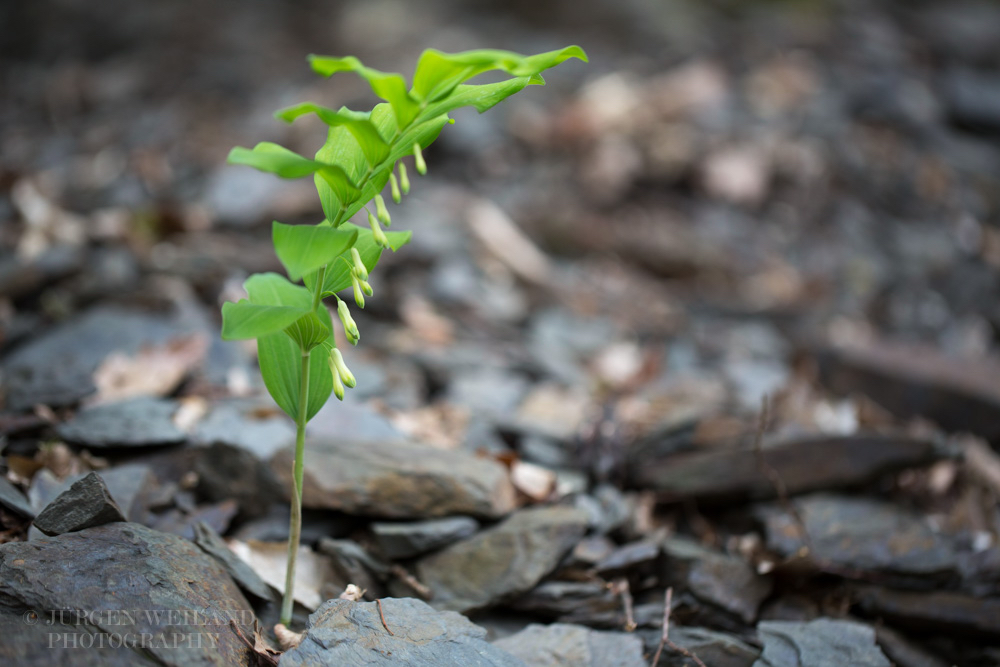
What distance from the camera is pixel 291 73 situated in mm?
6426

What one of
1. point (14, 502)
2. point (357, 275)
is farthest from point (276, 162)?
point (14, 502)

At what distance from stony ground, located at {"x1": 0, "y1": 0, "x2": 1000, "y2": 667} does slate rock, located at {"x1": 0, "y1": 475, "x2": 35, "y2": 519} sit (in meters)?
0.02

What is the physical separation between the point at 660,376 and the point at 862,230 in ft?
10.1

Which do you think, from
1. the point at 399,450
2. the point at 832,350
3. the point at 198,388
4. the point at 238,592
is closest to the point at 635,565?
the point at 399,450

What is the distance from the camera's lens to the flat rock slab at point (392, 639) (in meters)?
1.48

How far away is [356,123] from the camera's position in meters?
1.32

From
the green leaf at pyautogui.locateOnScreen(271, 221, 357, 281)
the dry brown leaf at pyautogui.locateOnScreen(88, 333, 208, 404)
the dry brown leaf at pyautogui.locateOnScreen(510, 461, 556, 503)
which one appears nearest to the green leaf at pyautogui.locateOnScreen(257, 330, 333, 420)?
the green leaf at pyautogui.locateOnScreen(271, 221, 357, 281)

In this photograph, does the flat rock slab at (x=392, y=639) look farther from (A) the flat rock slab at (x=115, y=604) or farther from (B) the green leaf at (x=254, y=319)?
(B) the green leaf at (x=254, y=319)

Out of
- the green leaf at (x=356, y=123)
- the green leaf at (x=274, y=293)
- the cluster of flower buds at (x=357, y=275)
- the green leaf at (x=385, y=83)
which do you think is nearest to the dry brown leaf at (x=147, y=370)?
the green leaf at (x=274, y=293)

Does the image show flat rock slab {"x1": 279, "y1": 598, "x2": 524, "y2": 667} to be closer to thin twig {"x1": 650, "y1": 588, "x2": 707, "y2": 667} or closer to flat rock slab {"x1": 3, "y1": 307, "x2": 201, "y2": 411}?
thin twig {"x1": 650, "y1": 588, "x2": 707, "y2": 667}

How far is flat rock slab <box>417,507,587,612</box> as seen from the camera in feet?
6.41

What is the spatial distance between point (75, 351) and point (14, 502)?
46.1 inches

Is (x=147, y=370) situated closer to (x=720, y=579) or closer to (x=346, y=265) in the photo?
(x=346, y=265)

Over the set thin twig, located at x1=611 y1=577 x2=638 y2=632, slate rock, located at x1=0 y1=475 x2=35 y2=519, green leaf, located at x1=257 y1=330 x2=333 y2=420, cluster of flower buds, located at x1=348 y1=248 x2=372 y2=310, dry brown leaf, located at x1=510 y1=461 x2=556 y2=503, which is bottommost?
thin twig, located at x1=611 y1=577 x2=638 y2=632
